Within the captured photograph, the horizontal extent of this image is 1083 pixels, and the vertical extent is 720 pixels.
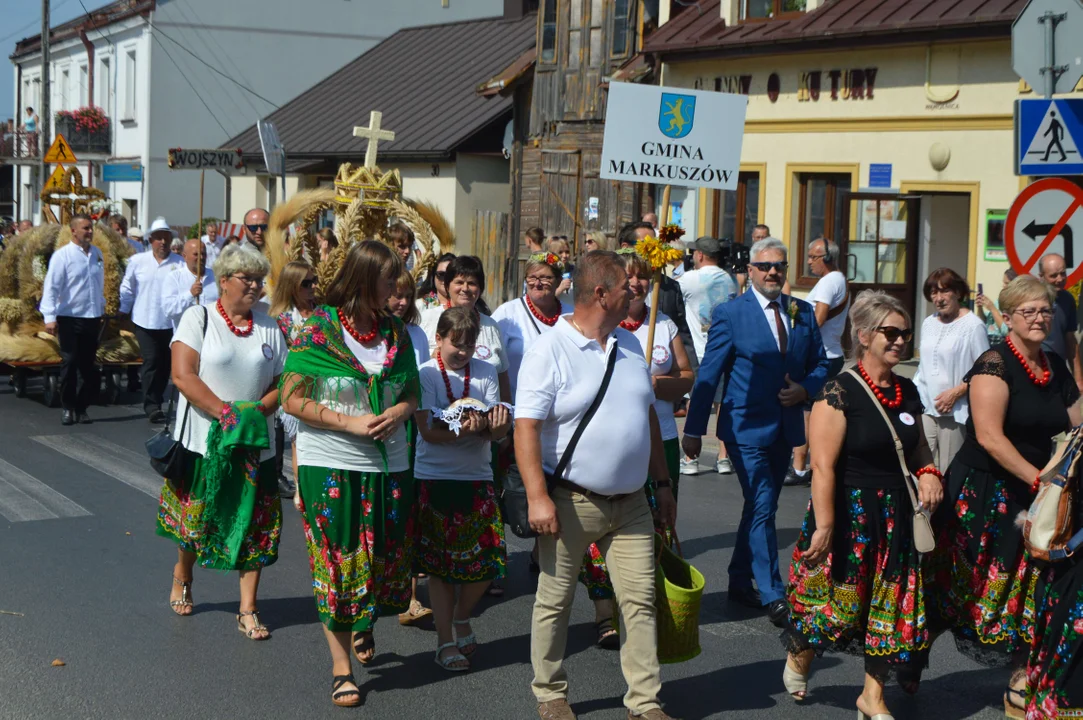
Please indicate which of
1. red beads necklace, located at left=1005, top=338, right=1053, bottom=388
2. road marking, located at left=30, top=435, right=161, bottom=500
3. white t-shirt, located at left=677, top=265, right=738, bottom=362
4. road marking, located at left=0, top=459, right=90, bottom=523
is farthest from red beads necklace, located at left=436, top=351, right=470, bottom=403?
white t-shirt, located at left=677, top=265, right=738, bottom=362

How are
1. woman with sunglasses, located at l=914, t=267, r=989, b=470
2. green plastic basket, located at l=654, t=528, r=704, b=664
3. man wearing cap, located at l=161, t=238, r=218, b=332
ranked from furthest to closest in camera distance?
1. man wearing cap, located at l=161, t=238, r=218, b=332
2. woman with sunglasses, located at l=914, t=267, r=989, b=470
3. green plastic basket, located at l=654, t=528, r=704, b=664

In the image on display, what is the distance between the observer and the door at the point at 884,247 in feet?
57.2

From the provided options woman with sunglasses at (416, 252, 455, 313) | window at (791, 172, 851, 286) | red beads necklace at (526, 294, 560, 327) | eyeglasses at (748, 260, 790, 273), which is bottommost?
red beads necklace at (526, 294, 560, 327)

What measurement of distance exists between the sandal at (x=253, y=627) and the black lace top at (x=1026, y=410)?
11.2 feet

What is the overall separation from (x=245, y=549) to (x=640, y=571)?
217 centimetres

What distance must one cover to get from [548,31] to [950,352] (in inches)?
630

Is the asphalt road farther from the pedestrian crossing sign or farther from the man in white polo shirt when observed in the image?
the pedestrian crossing sign

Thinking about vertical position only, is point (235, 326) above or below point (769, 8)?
below

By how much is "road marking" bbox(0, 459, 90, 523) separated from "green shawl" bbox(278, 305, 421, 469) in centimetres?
422

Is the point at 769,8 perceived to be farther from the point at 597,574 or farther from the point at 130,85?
the point at 130,85

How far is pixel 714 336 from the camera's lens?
7254 mm

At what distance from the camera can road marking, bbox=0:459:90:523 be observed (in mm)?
9117

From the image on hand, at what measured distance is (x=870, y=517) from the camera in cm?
530

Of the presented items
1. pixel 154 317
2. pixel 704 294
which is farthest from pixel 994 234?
pixel 154 317
